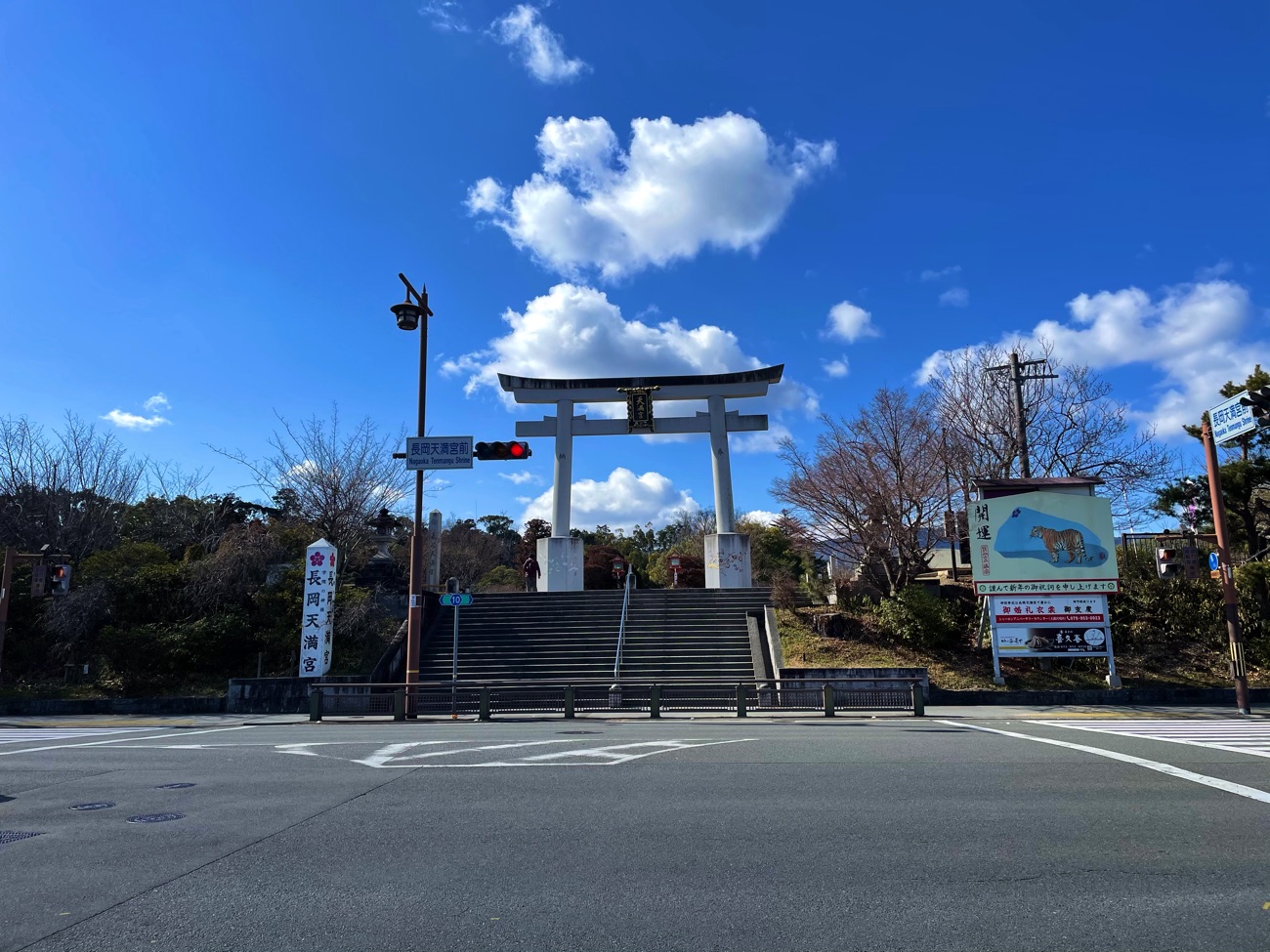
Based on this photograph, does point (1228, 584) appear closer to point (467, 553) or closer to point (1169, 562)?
point (1169, 562)

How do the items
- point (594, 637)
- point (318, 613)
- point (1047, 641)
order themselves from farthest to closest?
1. point (594, 637)
2. point (318, 613)
3. point (1047, 641)

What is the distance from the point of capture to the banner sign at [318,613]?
21781 millimetres

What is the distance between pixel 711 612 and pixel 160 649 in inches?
647

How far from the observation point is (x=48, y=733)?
15906 millimetres

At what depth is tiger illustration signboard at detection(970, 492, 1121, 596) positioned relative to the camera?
21.2 meters

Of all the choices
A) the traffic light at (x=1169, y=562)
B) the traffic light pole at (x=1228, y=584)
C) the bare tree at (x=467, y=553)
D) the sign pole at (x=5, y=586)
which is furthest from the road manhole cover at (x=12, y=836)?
the bare tree at (x=467, y=553)

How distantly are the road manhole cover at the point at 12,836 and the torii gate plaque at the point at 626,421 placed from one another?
2321 cm

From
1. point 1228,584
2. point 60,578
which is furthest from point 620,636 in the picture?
point 60,578

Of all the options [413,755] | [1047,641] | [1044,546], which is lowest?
[413,755]

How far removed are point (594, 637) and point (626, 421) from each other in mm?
9720

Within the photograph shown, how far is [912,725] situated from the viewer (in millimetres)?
14742

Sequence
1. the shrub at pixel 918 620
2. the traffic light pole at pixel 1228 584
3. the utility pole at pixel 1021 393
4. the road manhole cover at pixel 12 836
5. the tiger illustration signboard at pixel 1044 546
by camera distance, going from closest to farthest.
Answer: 1. the road manhole cover at pixel 12 836
2. the traffic light pole at pixel 1228 584
3. the tiger illustration signboard at pixel 1044 546
4. the shrub at pixel 918 620
5. the utility pole at pixel 1021 393

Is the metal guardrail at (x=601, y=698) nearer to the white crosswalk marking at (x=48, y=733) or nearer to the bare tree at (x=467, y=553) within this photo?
the white crosswalk marking at (x=48, y=733)

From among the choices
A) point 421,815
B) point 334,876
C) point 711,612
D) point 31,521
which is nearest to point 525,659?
point 711,612
